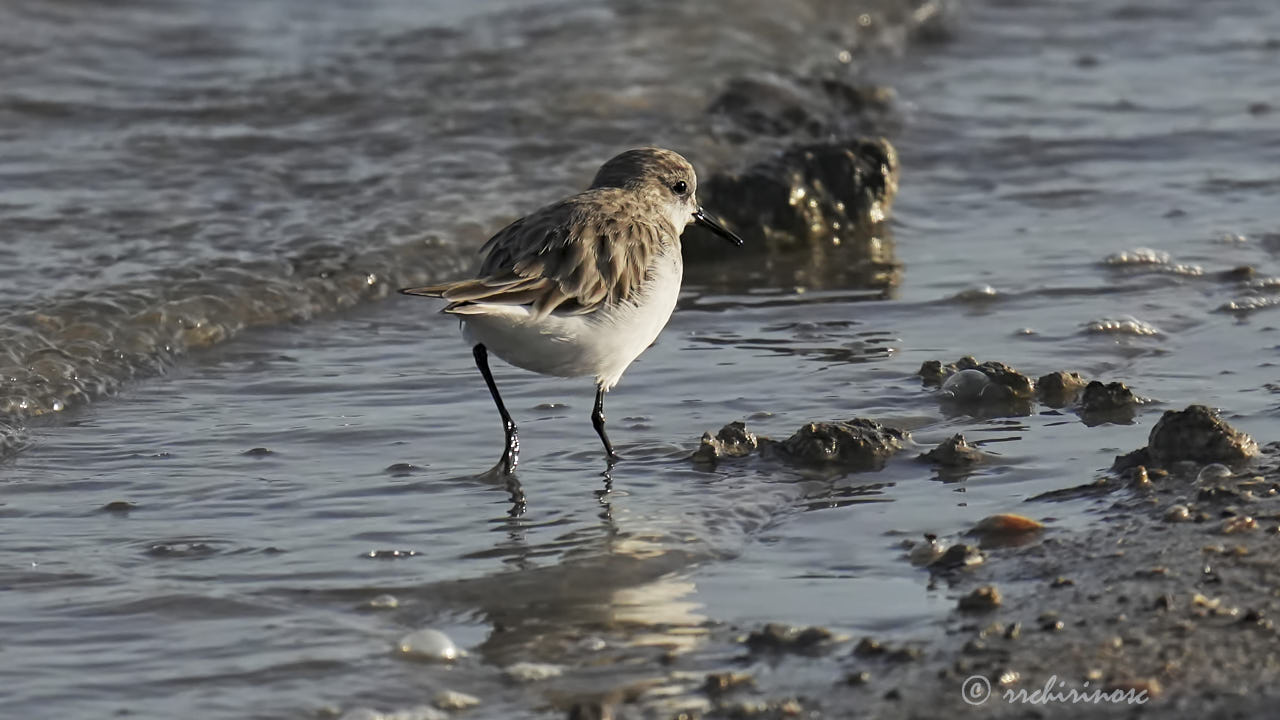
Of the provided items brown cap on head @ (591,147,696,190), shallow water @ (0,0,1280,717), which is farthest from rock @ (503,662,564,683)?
brown cap on head @ (591,147,696,190)

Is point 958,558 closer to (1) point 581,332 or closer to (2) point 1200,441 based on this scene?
(2) point 1200,441

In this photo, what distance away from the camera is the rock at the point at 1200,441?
183 inches

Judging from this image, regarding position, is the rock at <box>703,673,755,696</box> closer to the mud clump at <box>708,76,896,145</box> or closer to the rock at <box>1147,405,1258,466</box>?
the rock at <box>1147,405,1258,466</box>

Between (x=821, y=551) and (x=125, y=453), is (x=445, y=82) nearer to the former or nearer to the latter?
(x=125, y=453)

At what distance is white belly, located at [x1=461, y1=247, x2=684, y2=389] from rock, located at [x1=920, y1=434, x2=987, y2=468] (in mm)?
946

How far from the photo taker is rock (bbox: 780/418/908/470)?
16.5 feet

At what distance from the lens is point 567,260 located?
5.08 meters

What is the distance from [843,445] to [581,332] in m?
0.84

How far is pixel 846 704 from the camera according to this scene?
3312mm

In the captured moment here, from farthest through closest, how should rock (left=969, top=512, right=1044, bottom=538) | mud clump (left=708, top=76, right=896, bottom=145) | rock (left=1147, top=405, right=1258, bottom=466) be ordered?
mud clump (left=708, top=76, right=896, bottom=145), rock (left=1147, top=405, right=1258, bottom=466), rock (left=969, top=512, right=1044, bottom=538)

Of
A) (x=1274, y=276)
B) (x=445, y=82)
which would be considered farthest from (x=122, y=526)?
(x=445, y=82)

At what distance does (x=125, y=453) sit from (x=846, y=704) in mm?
2856

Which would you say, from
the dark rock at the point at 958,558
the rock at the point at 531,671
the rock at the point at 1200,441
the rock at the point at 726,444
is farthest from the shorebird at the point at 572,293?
the rock at the point at 1200,441

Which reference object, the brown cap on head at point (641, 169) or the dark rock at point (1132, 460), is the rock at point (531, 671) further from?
the brown cap on head at point (641, 169)
